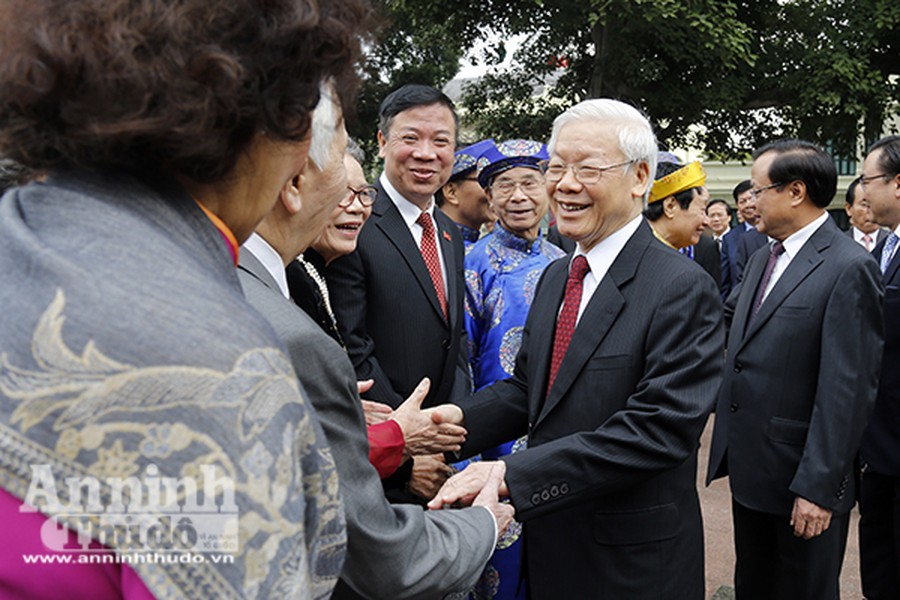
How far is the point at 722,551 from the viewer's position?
484 cm

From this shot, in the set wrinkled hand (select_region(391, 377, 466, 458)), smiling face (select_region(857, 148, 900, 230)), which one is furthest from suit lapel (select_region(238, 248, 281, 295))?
smiling face (select_region(857, 148, 900, 230))

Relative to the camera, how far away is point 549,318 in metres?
2.58

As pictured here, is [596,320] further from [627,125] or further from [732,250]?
[732,250]

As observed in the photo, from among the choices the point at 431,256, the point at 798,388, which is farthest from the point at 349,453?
the point at 798,388

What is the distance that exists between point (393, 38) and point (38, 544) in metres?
21.5

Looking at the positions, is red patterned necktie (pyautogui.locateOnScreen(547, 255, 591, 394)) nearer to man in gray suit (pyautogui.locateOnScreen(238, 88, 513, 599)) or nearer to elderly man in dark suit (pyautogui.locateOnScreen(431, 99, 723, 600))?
elderly man in dark suit (pyautogui.locateOnScreen(431, 99, 723, 600))

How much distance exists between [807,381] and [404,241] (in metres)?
1.73

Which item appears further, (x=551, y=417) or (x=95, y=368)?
(x=551, y=417)

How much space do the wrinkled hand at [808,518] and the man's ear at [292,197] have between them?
243 cm

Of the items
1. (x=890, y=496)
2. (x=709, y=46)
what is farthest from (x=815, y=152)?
(x=709, y=46)

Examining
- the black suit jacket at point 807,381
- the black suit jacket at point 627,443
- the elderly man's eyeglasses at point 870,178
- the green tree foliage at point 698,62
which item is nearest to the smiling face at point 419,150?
the black suit jacket at point 627,443

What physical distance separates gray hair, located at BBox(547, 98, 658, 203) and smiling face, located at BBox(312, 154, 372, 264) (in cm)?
82

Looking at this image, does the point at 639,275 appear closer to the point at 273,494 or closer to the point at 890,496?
the point at 273,494

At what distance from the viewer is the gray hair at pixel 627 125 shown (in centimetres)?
248
